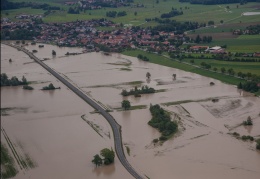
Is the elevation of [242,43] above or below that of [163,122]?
above

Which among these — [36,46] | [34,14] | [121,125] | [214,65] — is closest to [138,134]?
[121,125]

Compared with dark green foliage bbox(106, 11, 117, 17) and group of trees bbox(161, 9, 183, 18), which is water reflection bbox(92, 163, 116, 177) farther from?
dark green foliage bbox(106, 11, 117, 17)

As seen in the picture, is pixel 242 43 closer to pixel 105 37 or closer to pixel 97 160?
pixel 105 37

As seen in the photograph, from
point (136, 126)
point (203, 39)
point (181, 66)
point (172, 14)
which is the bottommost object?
point (136, 126)

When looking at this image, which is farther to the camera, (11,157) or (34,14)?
(34,14)

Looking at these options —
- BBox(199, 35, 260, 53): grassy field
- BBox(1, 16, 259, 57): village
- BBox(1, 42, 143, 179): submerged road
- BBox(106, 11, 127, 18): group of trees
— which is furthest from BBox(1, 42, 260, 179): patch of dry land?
BBox(106, 11, 127, 18): group of trees

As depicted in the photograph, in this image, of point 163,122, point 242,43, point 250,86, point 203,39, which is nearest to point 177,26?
point 203,39

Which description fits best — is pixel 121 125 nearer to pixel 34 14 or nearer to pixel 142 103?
pixel 142 103
